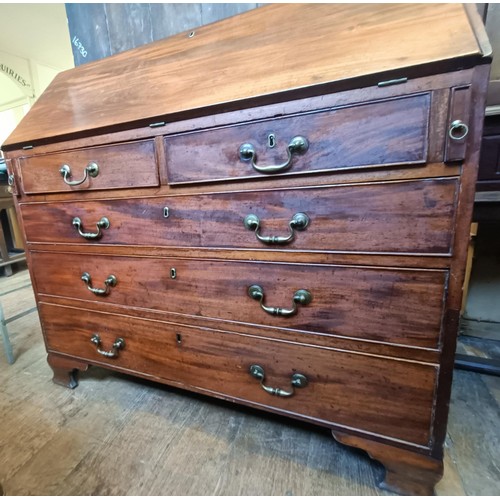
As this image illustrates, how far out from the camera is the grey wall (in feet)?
3.41

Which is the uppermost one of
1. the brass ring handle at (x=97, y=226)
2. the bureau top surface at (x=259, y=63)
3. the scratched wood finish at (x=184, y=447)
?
the bureau top surface at (x=259, y=63)

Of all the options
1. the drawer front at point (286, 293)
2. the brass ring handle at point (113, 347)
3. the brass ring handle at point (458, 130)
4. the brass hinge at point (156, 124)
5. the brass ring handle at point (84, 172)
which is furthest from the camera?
the brass ring handle at point (113, 347)

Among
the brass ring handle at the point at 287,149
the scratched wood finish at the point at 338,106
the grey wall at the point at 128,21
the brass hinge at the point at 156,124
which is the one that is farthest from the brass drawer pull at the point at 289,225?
the grey wall at the point at 128,21

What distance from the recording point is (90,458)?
805 millimetres

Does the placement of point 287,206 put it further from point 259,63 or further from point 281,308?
point 259,63

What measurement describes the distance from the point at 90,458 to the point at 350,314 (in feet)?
2.84

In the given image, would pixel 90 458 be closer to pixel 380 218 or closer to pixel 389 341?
pixel 389 341

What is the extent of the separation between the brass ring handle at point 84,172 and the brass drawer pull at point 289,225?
19.1 inches

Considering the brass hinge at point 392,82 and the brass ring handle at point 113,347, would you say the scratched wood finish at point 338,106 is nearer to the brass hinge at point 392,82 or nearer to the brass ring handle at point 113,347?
the brass hinge at point 392,82

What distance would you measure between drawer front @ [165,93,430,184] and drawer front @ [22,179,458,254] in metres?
0.05

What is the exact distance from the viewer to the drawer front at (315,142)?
504mm

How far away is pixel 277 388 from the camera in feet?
2.44

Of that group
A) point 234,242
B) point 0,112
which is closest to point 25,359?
point 234,242

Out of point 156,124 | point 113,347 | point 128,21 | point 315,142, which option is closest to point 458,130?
point 315,142
